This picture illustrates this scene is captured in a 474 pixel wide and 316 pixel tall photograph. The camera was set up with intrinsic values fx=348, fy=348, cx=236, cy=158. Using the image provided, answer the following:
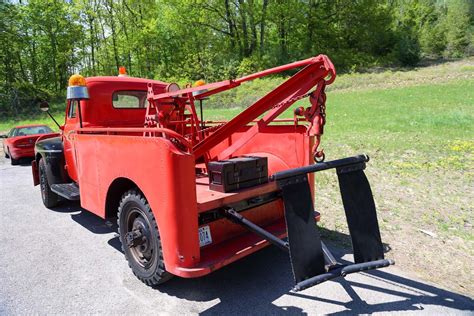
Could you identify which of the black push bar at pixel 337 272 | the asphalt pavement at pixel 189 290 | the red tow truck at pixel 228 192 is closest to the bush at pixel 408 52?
the red tow truck at pixel 228 192

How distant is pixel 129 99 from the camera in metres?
5.70

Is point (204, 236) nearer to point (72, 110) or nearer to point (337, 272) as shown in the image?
point (337, 272)

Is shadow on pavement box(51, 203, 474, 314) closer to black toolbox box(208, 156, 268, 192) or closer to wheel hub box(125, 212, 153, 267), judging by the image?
wheel hub box(125, 212, 153, 267)

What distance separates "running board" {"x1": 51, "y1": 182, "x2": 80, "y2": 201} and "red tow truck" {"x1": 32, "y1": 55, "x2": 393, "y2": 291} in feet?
0.23

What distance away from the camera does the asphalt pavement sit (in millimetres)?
2992

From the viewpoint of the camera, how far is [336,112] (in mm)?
17422

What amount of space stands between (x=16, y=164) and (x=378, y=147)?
12.0 meters

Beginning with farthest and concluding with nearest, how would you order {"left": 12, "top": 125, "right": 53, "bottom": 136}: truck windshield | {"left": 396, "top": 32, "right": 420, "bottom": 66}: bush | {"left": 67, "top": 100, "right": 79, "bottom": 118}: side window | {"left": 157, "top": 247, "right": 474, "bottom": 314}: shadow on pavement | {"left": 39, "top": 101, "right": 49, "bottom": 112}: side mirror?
1. {"left": 396, "top": 32, "right": 420, "bottom": 66}: bush
2. {"left": 12, "top": 125, "right": 53, "bottom": 136}: truck windshield
3. {"left": 67, "top": 100, "right": 79, "bottom": 118}: side window
4. {"left": 39, "top": 101, "right": 49, "bottom": 112}: side mirror
5. {"left": 157, "top": 247, "right": 474, "bottom": 314}: shadow on pavement

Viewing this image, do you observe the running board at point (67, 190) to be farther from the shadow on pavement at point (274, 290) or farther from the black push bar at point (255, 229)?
the black push bar at point (255, 229)

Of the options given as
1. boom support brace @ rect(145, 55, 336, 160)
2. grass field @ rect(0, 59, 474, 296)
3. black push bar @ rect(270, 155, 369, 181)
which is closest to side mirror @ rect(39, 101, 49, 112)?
boom support brace @ rect(145, 55, 336, 160)

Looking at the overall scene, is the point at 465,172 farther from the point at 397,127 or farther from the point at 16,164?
the point at 16,164

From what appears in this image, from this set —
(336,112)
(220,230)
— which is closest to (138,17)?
(336,112)

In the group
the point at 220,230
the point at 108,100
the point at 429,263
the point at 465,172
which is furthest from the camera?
the point at 465,172

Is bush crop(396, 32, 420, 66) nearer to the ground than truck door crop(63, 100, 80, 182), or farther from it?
farther from it
